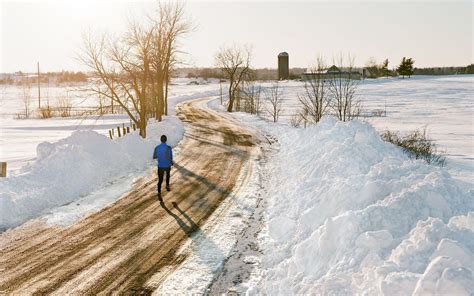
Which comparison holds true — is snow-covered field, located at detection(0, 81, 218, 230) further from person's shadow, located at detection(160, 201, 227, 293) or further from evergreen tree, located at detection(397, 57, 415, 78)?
evergreen tree, located at detection(397, 57, 415, 78)

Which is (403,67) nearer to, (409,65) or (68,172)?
(409,65)

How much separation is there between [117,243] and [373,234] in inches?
228

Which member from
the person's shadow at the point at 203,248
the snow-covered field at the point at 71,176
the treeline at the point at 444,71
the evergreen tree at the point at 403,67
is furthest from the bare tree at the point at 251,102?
the treeline at the point at 444,71

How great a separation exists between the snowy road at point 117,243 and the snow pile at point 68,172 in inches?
44.2

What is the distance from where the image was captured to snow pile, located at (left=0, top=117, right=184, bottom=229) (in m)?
11.1

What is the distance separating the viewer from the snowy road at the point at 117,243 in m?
7.14

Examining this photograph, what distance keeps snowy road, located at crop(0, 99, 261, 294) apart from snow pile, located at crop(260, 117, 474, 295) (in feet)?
7.25

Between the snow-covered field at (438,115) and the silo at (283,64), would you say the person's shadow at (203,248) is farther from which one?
the silo at (283,64)

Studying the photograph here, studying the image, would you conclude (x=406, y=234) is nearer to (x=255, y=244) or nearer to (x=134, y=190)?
(x=255, y=244)

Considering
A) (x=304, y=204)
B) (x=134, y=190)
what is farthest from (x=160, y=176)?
(x=304, y=204)

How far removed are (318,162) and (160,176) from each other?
17.7 ft

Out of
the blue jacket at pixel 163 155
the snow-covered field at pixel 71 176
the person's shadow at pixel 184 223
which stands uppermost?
the blue jacket at pixel 163 155

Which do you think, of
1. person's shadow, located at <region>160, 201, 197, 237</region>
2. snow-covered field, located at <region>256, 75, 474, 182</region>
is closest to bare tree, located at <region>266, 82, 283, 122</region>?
snow-covered field, located at <region>256, 75, 474, 182</region>

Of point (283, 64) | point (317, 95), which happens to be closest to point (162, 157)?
point (317, 95)
